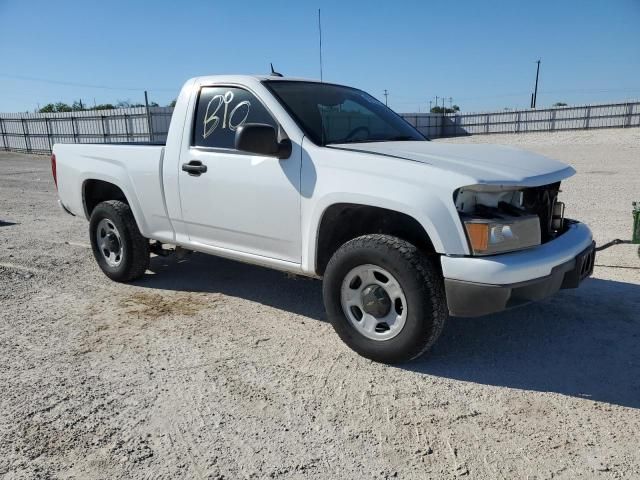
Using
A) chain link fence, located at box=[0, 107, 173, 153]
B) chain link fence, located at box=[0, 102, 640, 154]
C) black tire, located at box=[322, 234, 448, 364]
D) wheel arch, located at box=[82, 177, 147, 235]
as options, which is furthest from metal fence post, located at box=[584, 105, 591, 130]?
black tire, located at box=[322, 234, 448, 364]

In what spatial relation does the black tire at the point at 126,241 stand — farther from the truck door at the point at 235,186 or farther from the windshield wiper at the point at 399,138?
the windshield wiper at the point at 399,138

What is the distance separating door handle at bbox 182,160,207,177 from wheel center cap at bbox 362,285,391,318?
66.7 inches

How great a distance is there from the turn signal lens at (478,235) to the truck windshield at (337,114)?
1274 mm

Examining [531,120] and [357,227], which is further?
[531,120]

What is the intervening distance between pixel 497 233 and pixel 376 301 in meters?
0.88

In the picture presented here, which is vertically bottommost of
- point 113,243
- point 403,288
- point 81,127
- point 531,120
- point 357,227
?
point 113,243

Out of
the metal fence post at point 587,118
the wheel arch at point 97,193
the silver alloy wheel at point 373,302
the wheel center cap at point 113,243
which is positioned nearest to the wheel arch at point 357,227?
the silver alloy wheel at point 373,302

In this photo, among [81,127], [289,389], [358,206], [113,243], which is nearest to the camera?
[289,389]

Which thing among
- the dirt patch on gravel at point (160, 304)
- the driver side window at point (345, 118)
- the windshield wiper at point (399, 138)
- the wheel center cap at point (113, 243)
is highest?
the driver side window at point (345, 118)

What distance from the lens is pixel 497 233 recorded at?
115 inches

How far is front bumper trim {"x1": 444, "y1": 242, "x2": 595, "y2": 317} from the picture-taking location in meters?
2.91

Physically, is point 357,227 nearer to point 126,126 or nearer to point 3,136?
point 126,126

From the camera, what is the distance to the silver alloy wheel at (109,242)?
17.0ft

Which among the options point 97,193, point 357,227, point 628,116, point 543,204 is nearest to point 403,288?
point 357,227
